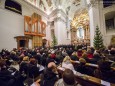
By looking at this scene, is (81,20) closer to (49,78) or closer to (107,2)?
(107,2)

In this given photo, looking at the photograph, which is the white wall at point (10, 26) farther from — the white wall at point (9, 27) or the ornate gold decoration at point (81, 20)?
the ornate gold decoration at point (81, 20)

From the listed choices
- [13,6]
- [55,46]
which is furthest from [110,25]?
[13,6]

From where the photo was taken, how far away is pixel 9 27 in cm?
1285

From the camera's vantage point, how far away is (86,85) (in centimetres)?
281

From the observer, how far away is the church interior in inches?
112

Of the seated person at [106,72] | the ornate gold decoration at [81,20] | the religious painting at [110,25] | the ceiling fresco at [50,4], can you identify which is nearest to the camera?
the seated person at [106,72]

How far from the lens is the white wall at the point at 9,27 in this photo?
11977 mm

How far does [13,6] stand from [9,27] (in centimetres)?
240

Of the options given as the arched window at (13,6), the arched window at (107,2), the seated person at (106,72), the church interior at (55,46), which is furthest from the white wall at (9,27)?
the seated person at (106,72)

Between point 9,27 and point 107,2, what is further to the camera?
point 9,27

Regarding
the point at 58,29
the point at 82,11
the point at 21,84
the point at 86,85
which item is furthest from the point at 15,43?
the point at 82,11

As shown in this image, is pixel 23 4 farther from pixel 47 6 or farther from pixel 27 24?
pixel 47 6

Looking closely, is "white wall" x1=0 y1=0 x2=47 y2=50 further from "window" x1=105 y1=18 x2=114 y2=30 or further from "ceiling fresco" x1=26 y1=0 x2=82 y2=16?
"window" x1=105 y1=18 x2=114 y2=30

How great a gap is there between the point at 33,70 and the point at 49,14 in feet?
62.0
